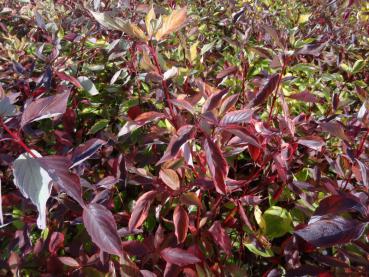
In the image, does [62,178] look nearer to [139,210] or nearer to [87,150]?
[87,150]

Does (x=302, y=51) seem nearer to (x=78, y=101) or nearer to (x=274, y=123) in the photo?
(x=274, y=123)

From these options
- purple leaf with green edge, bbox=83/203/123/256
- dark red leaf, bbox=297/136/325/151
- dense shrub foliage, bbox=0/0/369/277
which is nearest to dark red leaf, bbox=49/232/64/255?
dense shrub foliage, bbox=0/0/369/277

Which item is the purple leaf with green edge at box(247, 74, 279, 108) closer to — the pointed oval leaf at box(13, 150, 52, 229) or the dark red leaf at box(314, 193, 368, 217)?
the dark red leaf at box(314, 193, 368, 217)

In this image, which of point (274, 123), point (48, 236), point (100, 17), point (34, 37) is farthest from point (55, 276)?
point (34, 37)

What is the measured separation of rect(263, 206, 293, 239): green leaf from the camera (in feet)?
4.22

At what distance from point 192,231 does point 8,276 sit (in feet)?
2.05

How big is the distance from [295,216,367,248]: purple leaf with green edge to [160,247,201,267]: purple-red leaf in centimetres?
34

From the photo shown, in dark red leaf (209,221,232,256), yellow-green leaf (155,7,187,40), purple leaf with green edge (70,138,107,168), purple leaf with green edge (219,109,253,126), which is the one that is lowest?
dark red leaf (209,221,232,256)

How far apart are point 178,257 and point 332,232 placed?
17.1 inches

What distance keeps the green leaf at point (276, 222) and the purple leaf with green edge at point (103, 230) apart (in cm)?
65

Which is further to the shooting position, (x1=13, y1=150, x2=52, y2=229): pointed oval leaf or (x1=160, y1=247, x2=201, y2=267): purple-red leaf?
(x1=160, y1=247, x2=201, y2=267): purple-red leaf

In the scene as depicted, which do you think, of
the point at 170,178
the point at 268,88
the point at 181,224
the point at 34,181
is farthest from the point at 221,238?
the point at 34,181

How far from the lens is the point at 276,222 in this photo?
1305 millimetres

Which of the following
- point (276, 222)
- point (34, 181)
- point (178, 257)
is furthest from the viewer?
→ point (276, 222)
